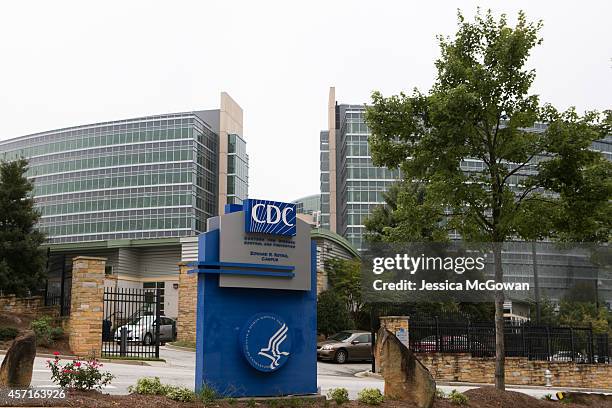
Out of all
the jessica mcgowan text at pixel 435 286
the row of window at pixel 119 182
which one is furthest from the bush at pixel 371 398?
the row of window at pixel 119 182

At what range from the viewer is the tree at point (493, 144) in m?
14.3

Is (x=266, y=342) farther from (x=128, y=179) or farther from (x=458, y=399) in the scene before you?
(x=128, y=179)

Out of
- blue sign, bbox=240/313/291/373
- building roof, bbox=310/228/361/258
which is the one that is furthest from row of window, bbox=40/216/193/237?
blue sign, bbox=240/313/291/373

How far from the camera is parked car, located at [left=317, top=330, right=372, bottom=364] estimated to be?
25.5m

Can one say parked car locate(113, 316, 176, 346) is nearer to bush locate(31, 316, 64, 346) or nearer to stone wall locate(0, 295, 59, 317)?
bush locate(31, 316, 64, 346)

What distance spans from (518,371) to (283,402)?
48.7ft

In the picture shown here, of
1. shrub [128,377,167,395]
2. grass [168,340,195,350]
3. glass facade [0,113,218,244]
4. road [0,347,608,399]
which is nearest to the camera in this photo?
shrub [128,377,167,395]

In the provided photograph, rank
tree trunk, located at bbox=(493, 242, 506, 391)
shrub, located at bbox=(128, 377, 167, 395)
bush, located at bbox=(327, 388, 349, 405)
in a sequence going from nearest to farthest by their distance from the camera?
1. shrub, located at bbox=(128, 377, 167, 395)
2. bush, located at bbox=(327, 388, 349, 405)
3. tree trunk, located at bbox=(493, 242, 506, 391)

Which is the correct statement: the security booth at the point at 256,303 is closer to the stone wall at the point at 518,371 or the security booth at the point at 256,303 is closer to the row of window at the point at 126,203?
the stone wall at the point at 518,371

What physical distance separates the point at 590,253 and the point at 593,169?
51.6 feet

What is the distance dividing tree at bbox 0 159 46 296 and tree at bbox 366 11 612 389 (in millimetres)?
21156

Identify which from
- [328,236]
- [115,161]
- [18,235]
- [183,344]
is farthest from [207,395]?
[115,161]

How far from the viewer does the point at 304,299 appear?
11.8 meters

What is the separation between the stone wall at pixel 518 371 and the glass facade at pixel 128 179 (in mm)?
67761
